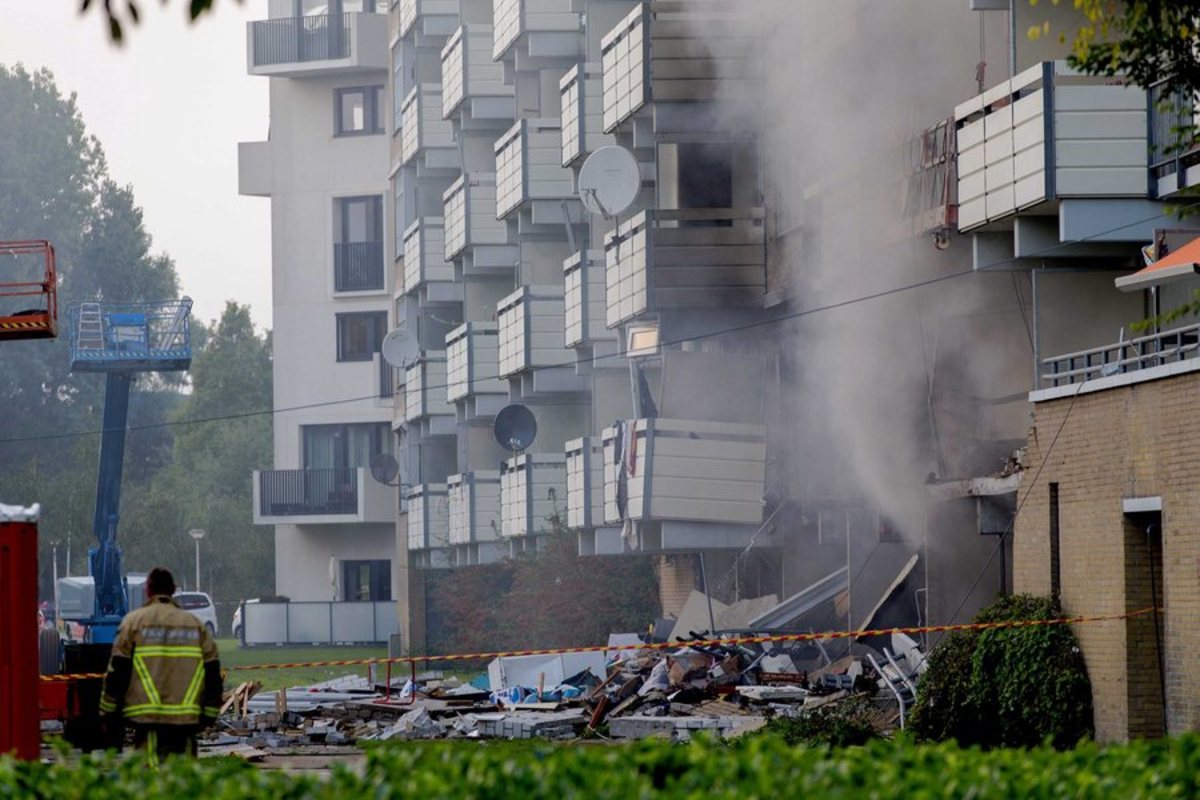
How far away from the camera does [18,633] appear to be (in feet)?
49.0

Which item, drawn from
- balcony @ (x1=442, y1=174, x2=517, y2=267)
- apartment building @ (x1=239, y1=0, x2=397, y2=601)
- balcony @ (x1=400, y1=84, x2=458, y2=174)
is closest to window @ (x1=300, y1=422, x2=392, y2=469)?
apartment building @ (x1=239, y1=0, x2=397, y2=601)

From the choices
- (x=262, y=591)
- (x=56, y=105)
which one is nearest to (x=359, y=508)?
(x=262, y=591)

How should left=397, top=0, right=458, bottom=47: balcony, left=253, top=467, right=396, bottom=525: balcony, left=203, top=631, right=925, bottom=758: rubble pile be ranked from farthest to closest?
left=253, top=467, right=396, bottom=525: balcony < left=397, top=0, right=458, bottom=47: balcony < left=203, top=631, right=925, bottom=758: rubble pile

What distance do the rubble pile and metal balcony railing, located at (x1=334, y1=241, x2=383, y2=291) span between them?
37132 millimetres

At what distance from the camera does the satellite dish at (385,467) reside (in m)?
61.8

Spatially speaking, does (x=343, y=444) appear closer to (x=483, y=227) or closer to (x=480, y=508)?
(x=480, y=508)

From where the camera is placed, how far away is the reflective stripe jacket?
45.2 ft

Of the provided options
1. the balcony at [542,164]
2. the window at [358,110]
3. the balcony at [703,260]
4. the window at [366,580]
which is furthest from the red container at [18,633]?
the window at [366,580]

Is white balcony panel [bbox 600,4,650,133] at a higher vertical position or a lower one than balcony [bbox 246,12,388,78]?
lower

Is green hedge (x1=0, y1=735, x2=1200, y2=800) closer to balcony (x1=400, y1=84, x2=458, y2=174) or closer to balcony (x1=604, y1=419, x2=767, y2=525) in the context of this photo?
balcony (x1=604, y1=419, x2=767, y2=525)

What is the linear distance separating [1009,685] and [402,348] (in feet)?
117

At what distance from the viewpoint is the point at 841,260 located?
1196 inches

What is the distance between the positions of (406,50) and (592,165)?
23651mm

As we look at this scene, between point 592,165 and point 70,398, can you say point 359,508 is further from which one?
point 592,165
